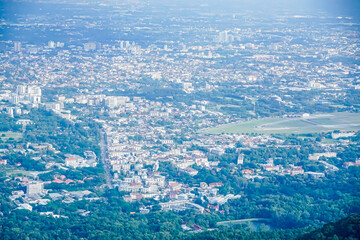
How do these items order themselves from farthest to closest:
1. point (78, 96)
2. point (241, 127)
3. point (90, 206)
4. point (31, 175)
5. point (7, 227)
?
1. point (78, 96)
2. point (241, 127)
3. point (31, 175)
4. point (90, 206)
5. point (7, 227)

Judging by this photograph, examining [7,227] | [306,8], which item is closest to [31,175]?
[7,227]

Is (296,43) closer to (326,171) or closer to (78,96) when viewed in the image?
(78,96)

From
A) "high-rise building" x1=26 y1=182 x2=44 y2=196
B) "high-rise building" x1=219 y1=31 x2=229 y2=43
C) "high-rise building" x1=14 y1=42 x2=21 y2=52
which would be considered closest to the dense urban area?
"high-rise building" x1=26 y1=182 x2=44 y2=196

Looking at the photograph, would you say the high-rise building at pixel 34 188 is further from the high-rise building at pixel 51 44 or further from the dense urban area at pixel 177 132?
the high-rise building at pixel 51 44

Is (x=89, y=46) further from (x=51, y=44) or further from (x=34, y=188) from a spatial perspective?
(x=34, y=188)

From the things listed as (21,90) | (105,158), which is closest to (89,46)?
(21,90)

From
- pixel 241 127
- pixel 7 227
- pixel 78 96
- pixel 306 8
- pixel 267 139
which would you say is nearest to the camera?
pixel 7 227

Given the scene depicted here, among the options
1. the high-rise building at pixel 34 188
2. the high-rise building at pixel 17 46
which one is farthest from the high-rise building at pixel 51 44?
the high-rise building at pixel 34 188

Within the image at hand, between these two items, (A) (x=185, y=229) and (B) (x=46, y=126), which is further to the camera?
(B) (x=46, y=126)
